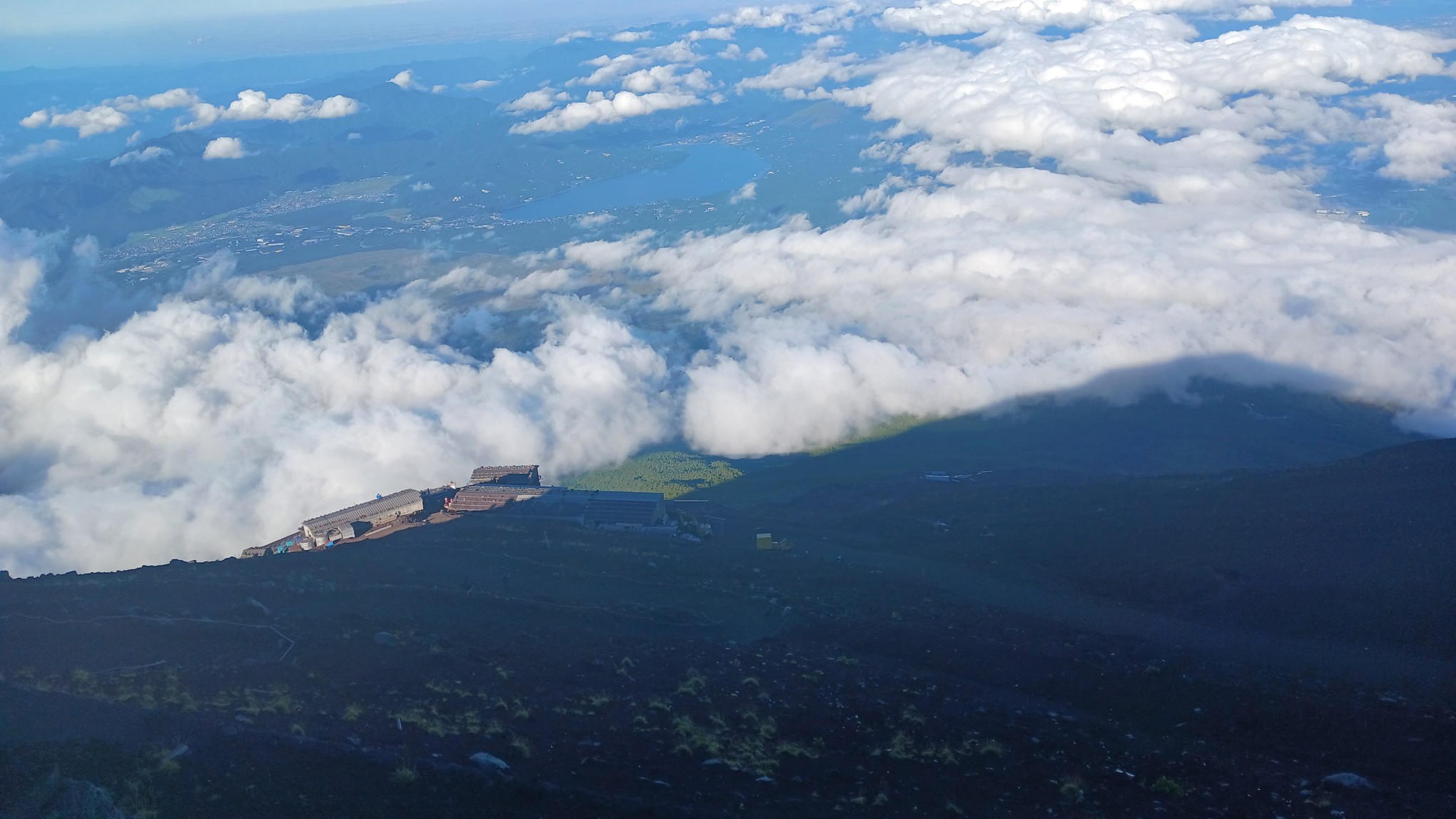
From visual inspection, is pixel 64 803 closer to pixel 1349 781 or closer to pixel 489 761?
pixel 489 761

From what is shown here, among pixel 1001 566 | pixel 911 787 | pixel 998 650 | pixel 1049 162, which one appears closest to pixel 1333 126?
pixel 1049 162

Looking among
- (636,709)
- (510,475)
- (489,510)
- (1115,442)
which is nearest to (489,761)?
(636,709)

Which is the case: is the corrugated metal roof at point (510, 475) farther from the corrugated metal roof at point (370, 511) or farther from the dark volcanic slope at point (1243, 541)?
the dark volcanic slope at point (1243, 541)

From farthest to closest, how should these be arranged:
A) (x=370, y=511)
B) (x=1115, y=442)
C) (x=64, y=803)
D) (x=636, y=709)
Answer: (x=1115, y=442) → (x=370, y=511) → (x=636, y=709) → (x=64, y=803)

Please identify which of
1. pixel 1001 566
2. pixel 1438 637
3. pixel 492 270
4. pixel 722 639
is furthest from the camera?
pixel 492 270

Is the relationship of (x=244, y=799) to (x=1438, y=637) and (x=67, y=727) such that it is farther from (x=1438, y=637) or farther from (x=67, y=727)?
(x=1438, y=637)

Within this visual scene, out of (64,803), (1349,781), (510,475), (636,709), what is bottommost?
(510,475)

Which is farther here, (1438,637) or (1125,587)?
(1125,587)
